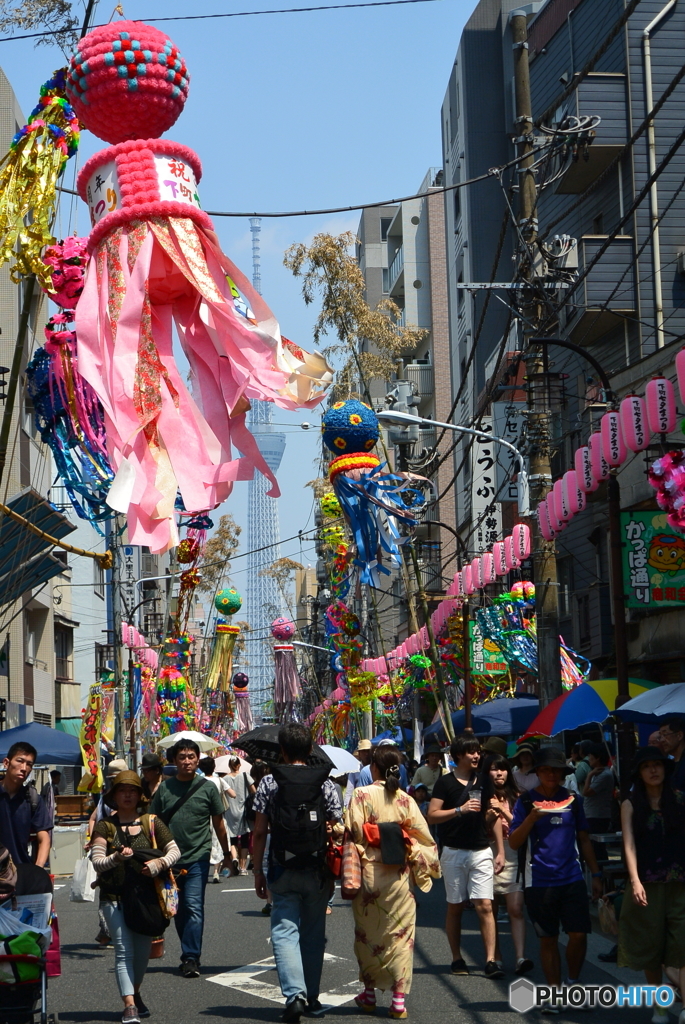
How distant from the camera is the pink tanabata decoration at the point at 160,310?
682cm

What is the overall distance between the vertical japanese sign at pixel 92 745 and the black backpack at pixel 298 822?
1698 cm

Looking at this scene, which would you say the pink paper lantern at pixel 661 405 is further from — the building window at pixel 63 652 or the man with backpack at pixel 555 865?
the building window at pixel 63 652

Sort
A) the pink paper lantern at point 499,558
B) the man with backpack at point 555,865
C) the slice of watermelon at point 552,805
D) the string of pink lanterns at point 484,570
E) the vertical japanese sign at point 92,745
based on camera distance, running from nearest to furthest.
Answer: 1. the man with backpack at point 555,865
2. the slice of watermelon at point 552,805
3. the string of pink lanterns at point 484,570
4. the pink paper lantern at point 499,558
5. the vertical japanese sign at point 92,745

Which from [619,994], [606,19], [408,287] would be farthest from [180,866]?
[408,287]

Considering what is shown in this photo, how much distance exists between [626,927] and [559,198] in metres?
28.3

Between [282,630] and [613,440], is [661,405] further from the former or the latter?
[282,630]

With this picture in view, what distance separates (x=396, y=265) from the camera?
7050 centimetres

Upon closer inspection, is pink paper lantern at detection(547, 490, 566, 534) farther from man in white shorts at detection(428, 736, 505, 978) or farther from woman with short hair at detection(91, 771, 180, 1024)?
woman with short hair at detection(91, 771, 180, 1024)

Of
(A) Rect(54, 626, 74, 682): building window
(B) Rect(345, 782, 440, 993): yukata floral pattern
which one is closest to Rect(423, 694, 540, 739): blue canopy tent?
(B) Rect(345, 782, 440, 993): yukata floral pattern

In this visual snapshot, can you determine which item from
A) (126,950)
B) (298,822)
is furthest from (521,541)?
(126,950)

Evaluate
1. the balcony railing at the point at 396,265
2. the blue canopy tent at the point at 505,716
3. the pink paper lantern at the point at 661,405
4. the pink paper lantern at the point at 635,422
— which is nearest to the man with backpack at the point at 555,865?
the pink paper lantern at the point at 661,405

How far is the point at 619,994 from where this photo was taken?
8812 millimetres

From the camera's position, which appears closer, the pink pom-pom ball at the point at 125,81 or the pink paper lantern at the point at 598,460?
the pink pom-pom ball at the point at 125,81

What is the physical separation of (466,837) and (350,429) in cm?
837
